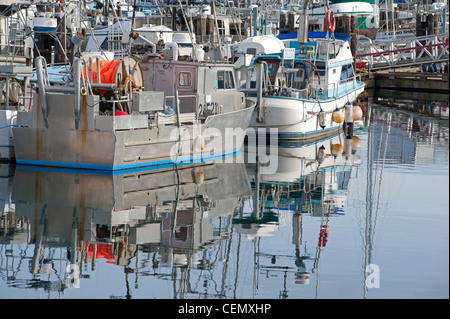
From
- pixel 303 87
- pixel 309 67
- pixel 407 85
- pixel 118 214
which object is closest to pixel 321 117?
pixel 303 87

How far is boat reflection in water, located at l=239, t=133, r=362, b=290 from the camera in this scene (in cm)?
1259

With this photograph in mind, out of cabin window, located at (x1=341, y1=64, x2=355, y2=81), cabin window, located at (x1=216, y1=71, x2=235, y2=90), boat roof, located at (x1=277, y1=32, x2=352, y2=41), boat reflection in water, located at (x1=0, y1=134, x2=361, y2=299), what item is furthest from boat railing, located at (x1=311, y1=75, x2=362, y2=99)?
boat reflection in water, located at (x1=0, y1=134, x2=361, y2=299)

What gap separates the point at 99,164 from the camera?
18.0 metres

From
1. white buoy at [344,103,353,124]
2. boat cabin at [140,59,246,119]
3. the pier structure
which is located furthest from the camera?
the pier structure

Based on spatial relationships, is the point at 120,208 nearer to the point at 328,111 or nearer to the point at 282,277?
the point at 282,277

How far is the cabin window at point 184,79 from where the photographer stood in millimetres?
20047

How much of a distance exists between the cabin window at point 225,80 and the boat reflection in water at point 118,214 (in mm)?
2283

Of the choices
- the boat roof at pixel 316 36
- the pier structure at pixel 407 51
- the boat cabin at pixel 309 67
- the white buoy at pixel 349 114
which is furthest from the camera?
the pier structure at pixel 407 51

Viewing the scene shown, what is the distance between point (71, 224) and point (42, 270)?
2533mm

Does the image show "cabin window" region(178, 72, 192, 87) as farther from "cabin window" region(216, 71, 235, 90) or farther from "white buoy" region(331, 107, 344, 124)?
"white buoy" region(331, 107, 344, 124)

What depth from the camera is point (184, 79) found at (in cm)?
2009

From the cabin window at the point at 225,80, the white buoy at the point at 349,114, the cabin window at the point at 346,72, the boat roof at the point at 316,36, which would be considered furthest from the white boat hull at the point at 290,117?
the boat roof at the point at 316,36

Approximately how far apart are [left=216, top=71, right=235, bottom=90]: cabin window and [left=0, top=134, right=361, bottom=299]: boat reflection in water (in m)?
2.04

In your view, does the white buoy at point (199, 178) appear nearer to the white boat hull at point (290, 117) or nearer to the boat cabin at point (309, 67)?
the white boat hull at point (290, 117)
